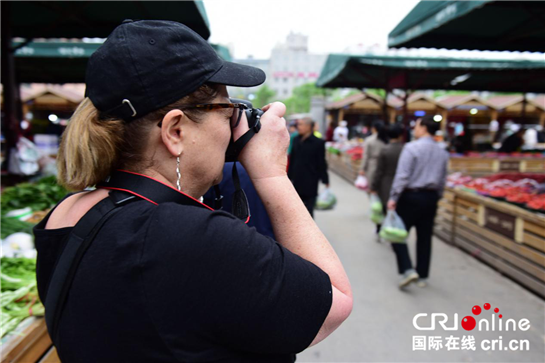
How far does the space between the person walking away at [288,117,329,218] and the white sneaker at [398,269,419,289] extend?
5.11ft

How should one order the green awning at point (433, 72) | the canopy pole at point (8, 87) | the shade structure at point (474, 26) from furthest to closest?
the green awning at point (433, 72), the canopy pole at point (8, 87), the shade structure at point (474, 26)

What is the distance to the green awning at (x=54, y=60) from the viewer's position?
6.63 m

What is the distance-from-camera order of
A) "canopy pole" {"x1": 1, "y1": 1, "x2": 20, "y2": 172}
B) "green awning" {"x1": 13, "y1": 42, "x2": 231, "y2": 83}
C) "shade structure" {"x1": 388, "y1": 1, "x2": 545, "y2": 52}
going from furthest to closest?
1. "green awning" {"x1": 13, "y1": 42, "x2": 231, "y2": 83}
2. "canopy pole" {"x1": 1, "y1": 1, "x2": 20, "y2": 172}
3. "shade structure" {"x1": 388, "y1": 1, "x2": 545, "y2": 52}

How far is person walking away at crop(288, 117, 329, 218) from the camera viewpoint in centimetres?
524

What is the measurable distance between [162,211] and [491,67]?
951cm

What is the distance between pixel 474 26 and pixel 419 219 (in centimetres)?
284

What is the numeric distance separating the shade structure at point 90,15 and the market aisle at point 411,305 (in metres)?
3.51

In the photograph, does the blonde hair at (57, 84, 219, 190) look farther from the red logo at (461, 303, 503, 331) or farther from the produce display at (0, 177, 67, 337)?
the red logo at (461, 303, 503, 331)

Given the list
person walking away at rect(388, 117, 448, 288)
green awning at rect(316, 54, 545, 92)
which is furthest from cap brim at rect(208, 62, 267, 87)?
green awning at rect(316, 54, 545, 92)

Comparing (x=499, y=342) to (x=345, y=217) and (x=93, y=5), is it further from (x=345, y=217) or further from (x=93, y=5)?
(x=93, y=5)

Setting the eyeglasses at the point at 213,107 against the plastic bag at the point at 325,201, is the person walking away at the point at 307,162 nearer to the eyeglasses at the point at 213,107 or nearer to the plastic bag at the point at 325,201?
the plastic bag at the point at 325,201

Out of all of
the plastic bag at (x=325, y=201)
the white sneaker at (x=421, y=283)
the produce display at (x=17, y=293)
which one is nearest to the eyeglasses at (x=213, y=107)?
the produce display at (x=17, y=293)

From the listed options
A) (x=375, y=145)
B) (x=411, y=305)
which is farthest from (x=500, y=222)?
(x=375, y=145)

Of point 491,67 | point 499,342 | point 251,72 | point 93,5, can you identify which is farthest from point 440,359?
point 491,67
